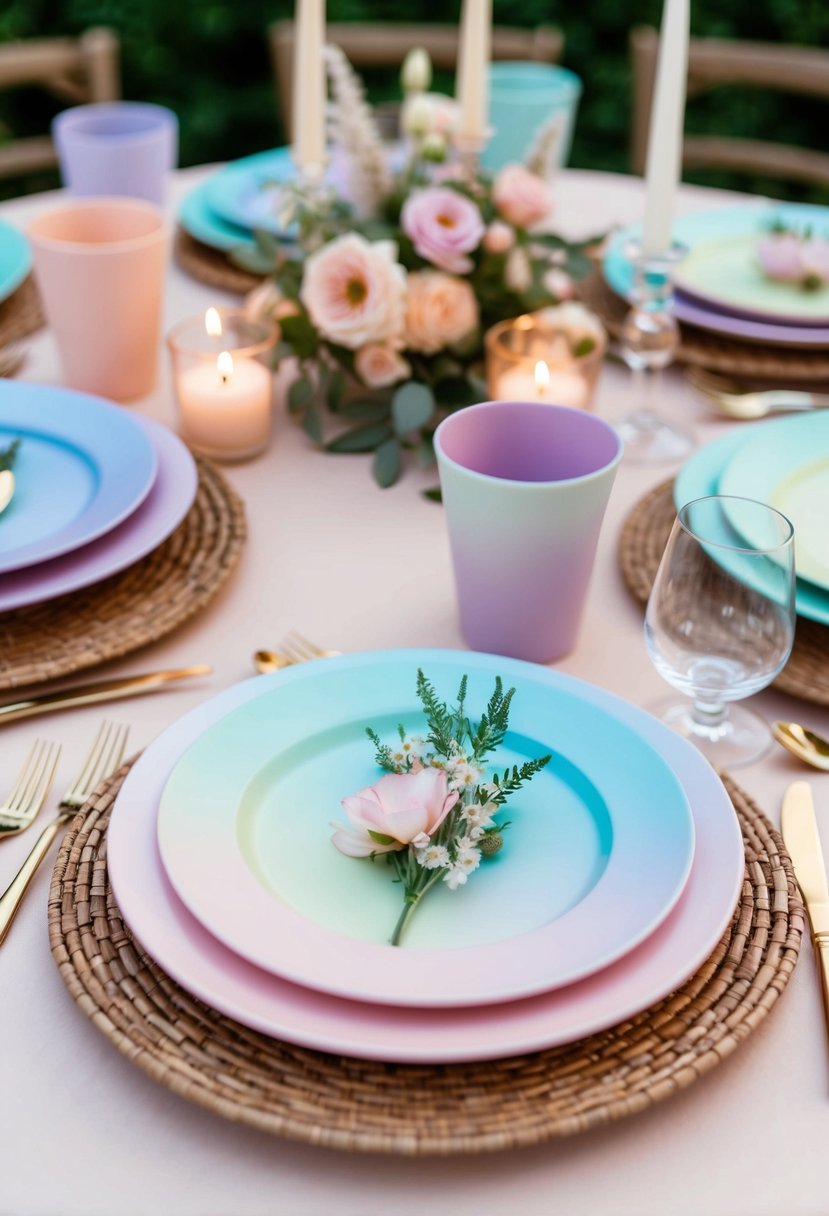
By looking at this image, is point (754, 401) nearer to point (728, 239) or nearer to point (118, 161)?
point (728, 239)

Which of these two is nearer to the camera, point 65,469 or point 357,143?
point 65,469

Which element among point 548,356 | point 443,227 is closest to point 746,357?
point 548,356

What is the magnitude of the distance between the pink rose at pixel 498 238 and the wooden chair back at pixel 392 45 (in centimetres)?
132

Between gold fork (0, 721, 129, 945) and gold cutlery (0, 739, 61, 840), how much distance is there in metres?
0.01

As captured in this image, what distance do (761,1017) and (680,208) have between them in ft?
4.51

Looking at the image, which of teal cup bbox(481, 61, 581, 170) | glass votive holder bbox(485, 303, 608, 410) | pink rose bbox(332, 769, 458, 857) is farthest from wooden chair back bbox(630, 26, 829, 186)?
pink rose bbox(332, 769, 458, 857)

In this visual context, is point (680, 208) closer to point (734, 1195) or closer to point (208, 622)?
point (208, 622)

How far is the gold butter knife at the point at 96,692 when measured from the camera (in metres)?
0.79

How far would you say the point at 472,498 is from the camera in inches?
30.7

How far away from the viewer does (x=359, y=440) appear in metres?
1.10

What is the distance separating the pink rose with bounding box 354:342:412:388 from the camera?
3.50ft

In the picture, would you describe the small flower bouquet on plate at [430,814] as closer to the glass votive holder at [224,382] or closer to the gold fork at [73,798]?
the gold fork at [73,798]

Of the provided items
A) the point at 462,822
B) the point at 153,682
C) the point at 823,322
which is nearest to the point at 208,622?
the point at 153,682

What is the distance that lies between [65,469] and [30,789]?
1.13 feet
